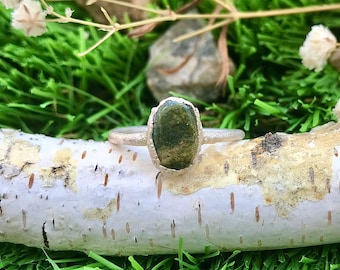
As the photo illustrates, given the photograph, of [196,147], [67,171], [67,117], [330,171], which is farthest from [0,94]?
[330,171]

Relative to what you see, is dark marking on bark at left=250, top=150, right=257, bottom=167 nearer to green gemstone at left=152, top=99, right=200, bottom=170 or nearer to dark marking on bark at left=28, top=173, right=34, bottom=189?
green gemstone at left=152, top=99, right=200, bottom=170

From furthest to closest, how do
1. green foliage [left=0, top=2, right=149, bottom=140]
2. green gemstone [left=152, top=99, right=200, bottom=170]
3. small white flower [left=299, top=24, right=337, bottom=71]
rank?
green foliage [left=0, top=2, right=149, bottom=140] < small white flower [left=299, top=24, right=337, bottom=71] < green gemstone [left=152, top=99, right=200, bottom=170]

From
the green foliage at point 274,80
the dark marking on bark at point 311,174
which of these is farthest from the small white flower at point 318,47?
the dark marking on bark at point 311,174

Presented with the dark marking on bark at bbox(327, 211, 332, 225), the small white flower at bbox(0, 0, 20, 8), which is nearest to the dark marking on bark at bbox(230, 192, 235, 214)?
the dark marking on bark at bbox(327, 211, 332, 225)

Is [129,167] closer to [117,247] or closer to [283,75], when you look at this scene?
[117,247]

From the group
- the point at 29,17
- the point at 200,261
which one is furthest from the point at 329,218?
the point at 29,17

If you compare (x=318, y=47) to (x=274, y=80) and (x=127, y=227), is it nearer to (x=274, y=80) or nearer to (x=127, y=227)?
(x=274, y=80)
